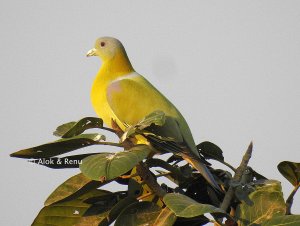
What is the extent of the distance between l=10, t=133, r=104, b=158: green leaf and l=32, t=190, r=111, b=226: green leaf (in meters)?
0.28

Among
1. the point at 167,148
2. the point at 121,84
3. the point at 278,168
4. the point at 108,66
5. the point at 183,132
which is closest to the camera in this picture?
→ the point at 278,168

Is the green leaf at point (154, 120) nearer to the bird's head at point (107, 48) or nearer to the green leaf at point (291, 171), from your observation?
the green leaf at point (291, 171)

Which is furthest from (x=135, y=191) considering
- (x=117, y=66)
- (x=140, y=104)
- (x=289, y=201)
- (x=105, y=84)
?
(x=117, y=66)

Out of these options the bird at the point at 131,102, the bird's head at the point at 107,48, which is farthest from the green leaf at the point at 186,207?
the bird's head at the point at 107,48

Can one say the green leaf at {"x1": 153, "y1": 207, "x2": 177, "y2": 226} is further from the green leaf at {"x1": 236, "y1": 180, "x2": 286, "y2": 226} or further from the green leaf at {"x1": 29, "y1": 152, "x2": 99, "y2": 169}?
the green leaf at {"x1": 29, "y1": 152, "x2": 99, "y2": 169}

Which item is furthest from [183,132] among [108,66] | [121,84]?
[108,66]

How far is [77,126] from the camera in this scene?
7.35ft

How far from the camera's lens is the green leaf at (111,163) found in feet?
6.04

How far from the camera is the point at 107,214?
88.0 inches

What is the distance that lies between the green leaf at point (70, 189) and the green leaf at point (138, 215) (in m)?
0.17

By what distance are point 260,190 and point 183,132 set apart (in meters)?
2.12

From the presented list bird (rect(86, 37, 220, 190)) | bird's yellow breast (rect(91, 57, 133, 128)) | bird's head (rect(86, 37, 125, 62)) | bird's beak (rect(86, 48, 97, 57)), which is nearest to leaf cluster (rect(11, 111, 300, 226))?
bird (rect(86, 37, 220, 190))

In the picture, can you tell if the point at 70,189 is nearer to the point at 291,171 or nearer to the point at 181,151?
the point at 291,171

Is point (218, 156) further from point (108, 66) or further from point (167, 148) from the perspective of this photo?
point (108, 66)
